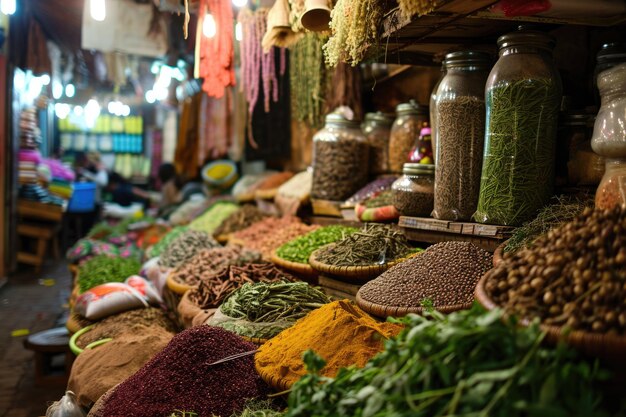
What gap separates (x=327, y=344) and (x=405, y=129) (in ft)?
7.00

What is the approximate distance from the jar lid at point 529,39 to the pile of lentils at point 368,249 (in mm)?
1018

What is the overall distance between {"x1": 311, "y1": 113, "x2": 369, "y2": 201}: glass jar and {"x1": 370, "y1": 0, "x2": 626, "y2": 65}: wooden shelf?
0.89m

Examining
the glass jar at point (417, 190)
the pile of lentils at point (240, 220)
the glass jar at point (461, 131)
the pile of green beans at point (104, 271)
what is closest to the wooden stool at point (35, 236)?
the pile of green beans at point (104, 271)

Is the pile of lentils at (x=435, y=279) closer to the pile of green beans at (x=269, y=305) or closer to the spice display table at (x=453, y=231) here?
the spice display table at (x=453, y=231)

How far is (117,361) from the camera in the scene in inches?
101

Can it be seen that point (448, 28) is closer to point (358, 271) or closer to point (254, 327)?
point (358, 271)

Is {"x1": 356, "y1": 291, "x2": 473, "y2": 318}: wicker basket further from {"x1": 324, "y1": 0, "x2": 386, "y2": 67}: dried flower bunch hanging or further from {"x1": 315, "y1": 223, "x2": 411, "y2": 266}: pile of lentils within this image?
{"x1": 324, "y1": 0, "x2": 386, "y2": 67}: dried flower bunch hanging

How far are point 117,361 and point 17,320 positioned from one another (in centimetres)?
350

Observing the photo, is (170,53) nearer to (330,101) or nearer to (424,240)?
(330,101)

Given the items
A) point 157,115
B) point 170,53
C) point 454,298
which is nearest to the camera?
point 454,298

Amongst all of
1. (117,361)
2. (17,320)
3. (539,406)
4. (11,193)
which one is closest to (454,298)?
(539,406)

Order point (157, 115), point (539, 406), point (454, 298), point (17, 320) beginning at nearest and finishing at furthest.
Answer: point (539, 406)
point (454, 298)
point (17, 320)
point (157, 115)

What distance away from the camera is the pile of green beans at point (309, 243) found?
3367mm

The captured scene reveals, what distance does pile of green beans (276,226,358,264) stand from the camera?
11.0ft
